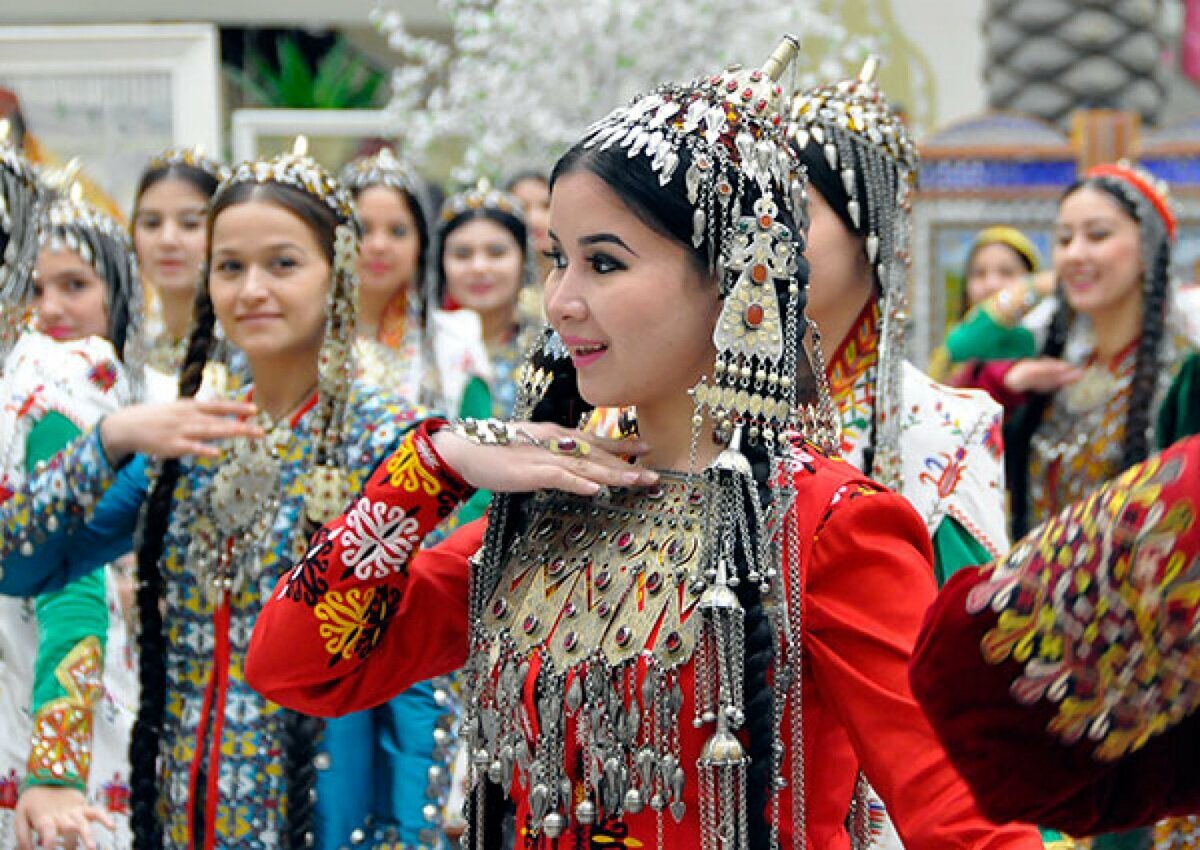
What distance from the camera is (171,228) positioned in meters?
4.99

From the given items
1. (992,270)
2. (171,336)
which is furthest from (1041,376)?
(992,270)

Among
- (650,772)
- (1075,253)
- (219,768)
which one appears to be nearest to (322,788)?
(219,768)

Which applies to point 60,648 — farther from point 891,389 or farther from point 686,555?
point 686,555

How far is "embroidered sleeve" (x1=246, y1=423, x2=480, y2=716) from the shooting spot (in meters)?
2.25

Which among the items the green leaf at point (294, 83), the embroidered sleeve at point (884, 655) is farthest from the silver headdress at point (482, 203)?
the green leaf at point (294, 83)

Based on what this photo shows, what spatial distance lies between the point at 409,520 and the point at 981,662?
3.53 ft

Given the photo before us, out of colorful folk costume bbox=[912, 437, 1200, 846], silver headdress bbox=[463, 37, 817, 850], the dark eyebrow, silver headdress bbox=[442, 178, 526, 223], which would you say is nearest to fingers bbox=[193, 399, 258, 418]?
silver headdress bbox=[463, 37, 817, 850]

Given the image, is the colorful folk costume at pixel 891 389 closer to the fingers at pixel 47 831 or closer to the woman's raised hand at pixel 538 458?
the woman's raised hand at pixel 538 458

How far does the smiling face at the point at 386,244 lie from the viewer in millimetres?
5926

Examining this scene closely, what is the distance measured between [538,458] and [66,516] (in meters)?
1.23

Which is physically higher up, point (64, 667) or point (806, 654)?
point (806, 654)

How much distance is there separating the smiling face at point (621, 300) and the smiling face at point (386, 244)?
3.86m

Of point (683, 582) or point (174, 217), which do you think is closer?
point (683, 582)

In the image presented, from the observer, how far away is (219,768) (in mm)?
2980
